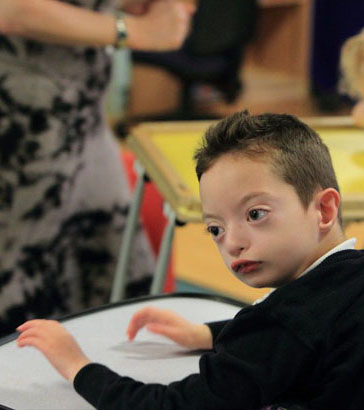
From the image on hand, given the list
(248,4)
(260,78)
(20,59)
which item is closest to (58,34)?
(20,59)

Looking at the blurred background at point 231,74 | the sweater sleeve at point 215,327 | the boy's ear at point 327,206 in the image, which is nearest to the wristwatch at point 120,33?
the sweater sleeve at point 215,327

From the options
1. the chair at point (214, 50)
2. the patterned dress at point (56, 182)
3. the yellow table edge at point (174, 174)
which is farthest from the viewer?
the chair at point (214, 50)

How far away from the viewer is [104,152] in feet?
4.83

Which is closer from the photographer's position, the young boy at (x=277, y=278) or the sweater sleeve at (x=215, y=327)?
the young boy at (x=277, y=278)

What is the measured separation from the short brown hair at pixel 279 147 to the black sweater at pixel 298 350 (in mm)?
76

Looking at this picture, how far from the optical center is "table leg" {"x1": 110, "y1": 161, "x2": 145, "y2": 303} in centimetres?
149

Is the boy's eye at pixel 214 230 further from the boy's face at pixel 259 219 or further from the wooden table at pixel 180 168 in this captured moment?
the wooden table at pixel 180 168

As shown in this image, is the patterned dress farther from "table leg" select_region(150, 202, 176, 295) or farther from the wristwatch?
"table leg" select_region(150, 202, 176, 295)

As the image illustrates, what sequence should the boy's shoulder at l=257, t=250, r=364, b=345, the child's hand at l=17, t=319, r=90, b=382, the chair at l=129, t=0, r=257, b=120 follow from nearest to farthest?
1. the boy's shoulder at l=257, t=250, r=364, b=345
2. the child's hand at l=17, t=319, r=90, b=382
3. the chair at l=129, t=0, r=257, b=120

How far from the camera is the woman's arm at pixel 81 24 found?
4.06 feet

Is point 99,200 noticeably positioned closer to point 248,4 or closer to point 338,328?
point 338,328

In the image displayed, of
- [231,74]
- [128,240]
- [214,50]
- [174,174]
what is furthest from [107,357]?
[231,74]

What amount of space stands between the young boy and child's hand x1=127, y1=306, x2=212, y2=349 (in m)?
0.18

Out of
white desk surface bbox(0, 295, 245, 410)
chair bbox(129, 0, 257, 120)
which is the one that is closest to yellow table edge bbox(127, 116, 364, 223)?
white desk surface bbox(0, 295, 245, 410)
